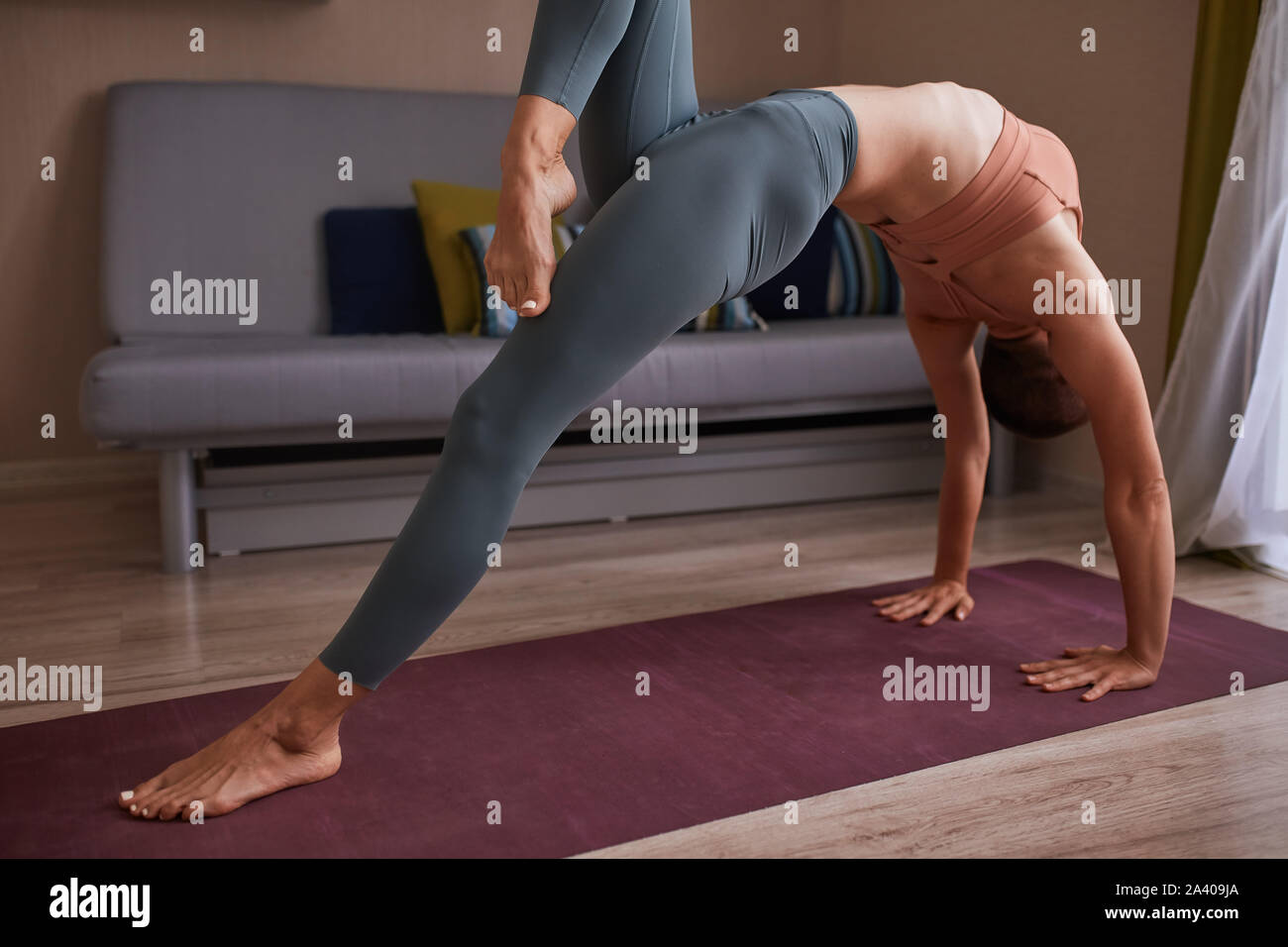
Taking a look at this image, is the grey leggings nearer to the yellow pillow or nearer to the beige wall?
the yellow pillow

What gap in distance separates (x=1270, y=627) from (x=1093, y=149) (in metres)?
1.55

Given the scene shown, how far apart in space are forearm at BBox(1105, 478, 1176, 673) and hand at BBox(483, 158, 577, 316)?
1.03 m

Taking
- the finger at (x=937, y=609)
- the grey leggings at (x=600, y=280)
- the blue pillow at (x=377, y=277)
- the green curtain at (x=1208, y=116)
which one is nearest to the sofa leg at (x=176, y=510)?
the blue pillow at (x=377, y=277)

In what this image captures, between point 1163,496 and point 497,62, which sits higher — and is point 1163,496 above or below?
below

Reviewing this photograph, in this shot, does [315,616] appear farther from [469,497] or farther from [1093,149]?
[1093,149]

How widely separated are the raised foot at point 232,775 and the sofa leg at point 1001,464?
7.63 ft

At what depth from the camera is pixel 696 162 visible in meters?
1.36

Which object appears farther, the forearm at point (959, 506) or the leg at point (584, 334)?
the forearm at point (959, 506)

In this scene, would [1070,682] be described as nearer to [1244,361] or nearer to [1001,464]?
[1244,361]

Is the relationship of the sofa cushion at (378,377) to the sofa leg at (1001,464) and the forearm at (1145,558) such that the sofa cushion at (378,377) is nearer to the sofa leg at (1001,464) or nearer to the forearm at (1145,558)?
the sofa leg at (1001,464)

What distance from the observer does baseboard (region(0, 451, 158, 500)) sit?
341cm

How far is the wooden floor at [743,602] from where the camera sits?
1448 mm

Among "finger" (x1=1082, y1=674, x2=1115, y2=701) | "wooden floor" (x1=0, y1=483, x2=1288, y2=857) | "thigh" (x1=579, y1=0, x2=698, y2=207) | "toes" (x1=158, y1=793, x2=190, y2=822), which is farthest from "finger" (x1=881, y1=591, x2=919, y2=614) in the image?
"toes" (x1=158, y1=793, x2=190, y2=822)
